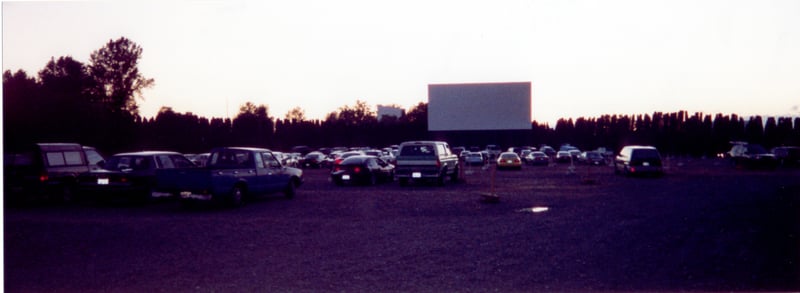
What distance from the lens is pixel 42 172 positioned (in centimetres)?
1486

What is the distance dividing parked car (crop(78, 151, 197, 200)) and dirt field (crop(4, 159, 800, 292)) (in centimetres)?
39

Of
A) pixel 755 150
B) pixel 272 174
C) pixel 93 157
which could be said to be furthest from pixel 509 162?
pixel 93 157

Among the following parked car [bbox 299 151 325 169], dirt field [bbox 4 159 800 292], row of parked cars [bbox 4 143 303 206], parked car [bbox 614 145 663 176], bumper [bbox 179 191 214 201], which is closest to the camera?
dirt field [bbox 4 159 800 292]

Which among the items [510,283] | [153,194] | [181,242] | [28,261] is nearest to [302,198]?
[153,194]

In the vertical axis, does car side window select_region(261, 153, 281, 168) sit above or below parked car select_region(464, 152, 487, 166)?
above

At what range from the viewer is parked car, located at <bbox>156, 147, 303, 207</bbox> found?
14211 mm

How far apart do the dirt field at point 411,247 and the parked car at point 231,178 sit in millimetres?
633

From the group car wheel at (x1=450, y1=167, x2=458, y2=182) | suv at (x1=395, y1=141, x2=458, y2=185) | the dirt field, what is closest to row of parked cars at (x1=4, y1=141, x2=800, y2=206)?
the dirt field

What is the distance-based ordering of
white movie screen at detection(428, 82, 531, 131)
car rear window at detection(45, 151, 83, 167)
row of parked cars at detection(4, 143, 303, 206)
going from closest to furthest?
1. row of parked cars at detection(4, 143, 303, 206)
2. car rear window at detection(45, 151, 83, 167)
3. white movie screen at detection(428, 82, 531, 131)

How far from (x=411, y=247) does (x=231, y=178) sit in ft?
24.1

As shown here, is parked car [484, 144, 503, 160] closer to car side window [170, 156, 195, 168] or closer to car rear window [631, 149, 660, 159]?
car rear window [631, 149, 660, 159]

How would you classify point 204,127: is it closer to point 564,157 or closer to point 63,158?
point 564,157

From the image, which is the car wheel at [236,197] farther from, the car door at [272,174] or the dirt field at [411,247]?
the car door at [272,174]

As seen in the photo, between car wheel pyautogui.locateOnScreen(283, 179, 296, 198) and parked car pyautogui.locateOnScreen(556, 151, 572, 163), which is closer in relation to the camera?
car wheel pyautogui.locateOnScreen(283, 179, 296, 198)
